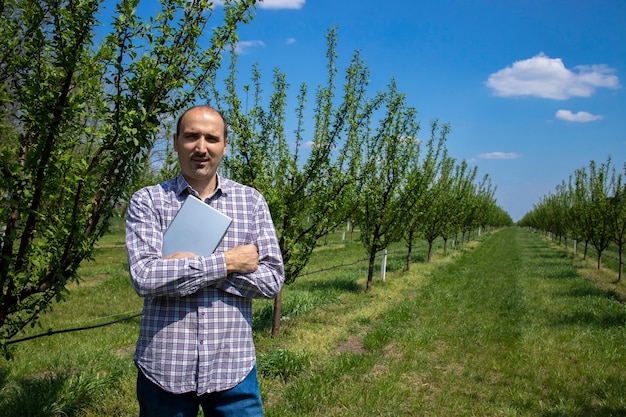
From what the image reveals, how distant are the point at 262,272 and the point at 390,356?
474 cm

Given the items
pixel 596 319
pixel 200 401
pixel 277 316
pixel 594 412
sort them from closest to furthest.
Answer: pixel 200 401 < pixel 594 412 < pixel 277 316 < pixel 596 319

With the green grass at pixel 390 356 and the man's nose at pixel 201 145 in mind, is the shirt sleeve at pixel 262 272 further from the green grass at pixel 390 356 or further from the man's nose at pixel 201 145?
the green grass at pixel 390 356

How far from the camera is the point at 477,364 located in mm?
6125

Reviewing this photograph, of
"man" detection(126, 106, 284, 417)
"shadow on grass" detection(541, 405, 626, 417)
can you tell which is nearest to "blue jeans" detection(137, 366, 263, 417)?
"man" detection(126, 106, 284, 417)

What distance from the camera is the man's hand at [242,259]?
1.92 meters

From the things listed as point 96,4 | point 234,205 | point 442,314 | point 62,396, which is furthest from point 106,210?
point 442,314

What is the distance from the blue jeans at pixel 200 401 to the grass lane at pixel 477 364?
2.58 m

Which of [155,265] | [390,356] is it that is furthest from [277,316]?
[155,265]

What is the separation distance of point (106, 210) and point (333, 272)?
1191 cm

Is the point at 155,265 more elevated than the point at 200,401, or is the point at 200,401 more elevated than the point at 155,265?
the point at 155,265

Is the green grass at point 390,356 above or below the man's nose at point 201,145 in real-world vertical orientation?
below

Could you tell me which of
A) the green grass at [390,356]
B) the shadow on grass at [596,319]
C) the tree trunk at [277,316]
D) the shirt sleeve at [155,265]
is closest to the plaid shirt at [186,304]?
the shirt sleeve at [155,265]

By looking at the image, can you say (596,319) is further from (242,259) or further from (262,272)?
(242,259)

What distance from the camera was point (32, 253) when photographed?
3064 millimetres
